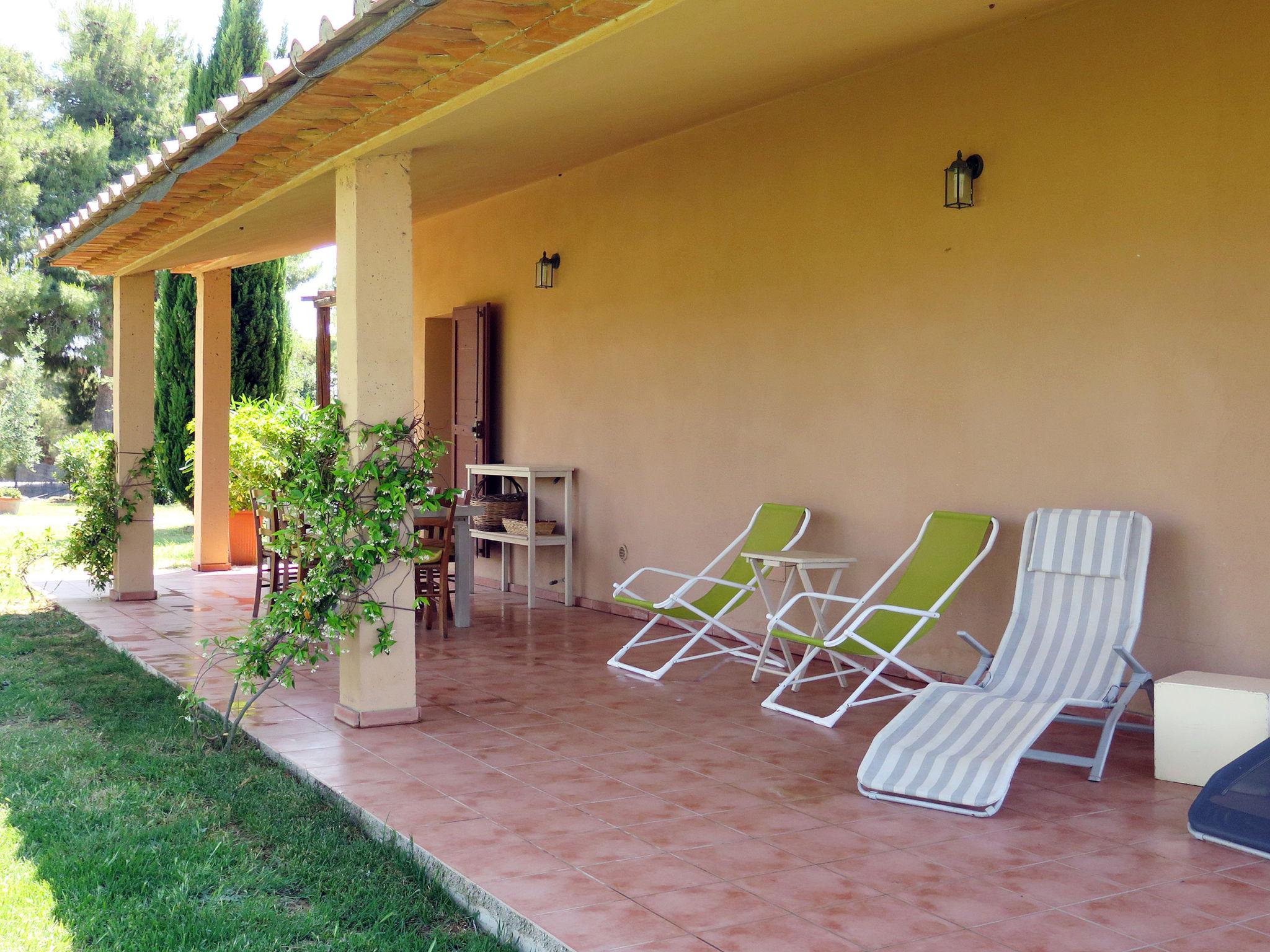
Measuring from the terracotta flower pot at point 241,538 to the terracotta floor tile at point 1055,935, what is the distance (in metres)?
9.20

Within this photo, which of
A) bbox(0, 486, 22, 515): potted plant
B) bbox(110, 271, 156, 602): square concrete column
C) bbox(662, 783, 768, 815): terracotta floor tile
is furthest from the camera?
bbox(0, 486, 22, 515): potted plant

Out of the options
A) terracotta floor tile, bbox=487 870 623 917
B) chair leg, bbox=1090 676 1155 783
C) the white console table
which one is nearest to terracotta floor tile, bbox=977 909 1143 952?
terracotta floor tile, bbox=487 870 623 917

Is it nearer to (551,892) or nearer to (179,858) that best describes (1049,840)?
(551,892)

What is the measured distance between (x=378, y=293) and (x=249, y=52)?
10.1 m

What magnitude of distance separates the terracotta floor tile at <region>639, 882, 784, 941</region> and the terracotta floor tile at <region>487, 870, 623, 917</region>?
0.14m

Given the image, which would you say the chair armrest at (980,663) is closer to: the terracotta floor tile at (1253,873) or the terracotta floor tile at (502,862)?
the terracotta floor tile at (1253,873)

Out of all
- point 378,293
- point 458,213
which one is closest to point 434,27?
point 378,293

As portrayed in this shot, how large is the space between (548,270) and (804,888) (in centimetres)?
647

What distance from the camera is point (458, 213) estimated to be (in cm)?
1044

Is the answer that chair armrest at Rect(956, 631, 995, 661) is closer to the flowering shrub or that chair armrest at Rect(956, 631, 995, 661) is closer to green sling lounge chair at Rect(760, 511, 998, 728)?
green sling lounge chair at Rect(760, 511, 998, 728)

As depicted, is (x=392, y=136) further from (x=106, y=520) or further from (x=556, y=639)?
(x=106, y=520)

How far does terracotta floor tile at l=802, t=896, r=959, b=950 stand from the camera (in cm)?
285

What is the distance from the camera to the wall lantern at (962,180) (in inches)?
219

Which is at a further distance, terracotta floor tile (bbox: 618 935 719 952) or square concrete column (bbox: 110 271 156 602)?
square concrete column (bbox: 110 271 156 602)
